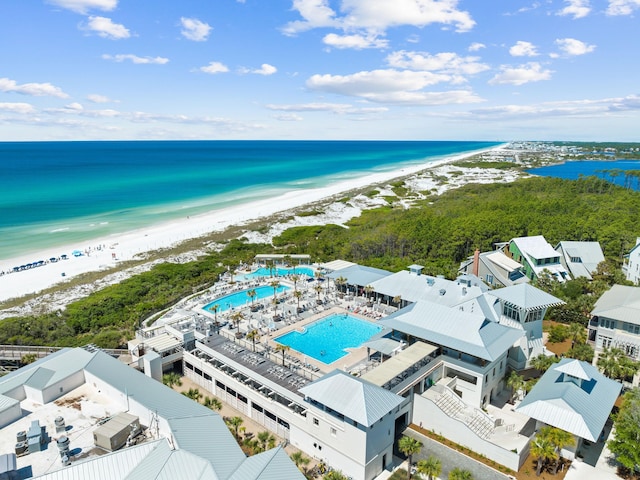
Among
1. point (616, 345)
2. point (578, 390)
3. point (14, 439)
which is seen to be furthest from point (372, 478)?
point (616, 345)

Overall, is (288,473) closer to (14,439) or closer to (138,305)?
(14,439)

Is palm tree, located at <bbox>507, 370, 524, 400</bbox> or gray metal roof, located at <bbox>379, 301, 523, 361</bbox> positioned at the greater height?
gray metal roof, located at <bbox>379, 301, 523, 361</bbox>

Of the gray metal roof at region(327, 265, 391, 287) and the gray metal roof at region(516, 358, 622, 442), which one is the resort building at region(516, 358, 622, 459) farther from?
the gray metal roof at region(327, 265, 391, 287)

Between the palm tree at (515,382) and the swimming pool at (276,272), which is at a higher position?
the palm tree at (515,382)

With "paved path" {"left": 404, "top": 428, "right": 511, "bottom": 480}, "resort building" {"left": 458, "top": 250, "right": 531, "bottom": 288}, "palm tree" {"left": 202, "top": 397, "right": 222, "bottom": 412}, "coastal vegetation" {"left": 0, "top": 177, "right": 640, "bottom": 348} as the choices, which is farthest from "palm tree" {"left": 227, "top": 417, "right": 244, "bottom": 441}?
"resort building" {"left": 458, "top": 250, "right": 531, "bottom": 288}

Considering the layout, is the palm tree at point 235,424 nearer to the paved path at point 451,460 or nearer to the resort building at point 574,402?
the paved path at point 451,460

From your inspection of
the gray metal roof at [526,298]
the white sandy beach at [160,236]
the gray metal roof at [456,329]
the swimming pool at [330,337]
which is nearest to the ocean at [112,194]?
the white sandy beach at [160,236]
